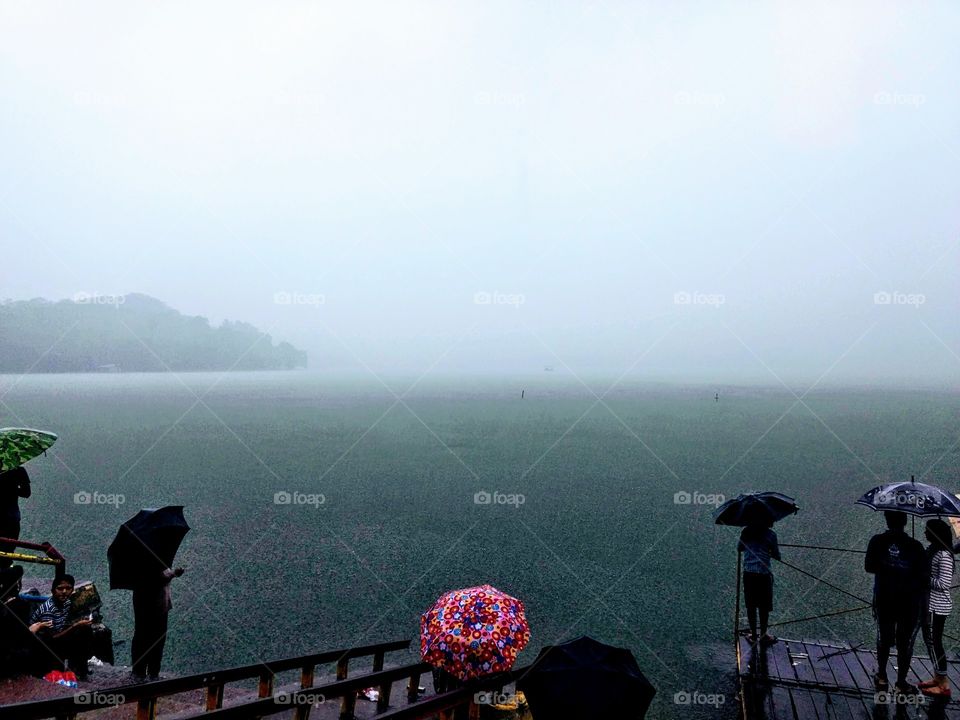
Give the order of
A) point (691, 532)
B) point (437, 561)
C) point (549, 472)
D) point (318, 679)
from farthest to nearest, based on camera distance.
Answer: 1. point (549, 472)
2. point (691, 532)
3. point (437, 561)
4. point (318, 679)


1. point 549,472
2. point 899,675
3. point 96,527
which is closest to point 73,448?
point 96,527

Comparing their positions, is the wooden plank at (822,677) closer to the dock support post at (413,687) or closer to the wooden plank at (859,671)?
the wooden plank at (859,671)

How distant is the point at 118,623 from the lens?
1475cm

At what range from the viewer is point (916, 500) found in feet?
23.4

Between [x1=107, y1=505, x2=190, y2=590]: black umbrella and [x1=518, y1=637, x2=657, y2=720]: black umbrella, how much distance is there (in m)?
5.78

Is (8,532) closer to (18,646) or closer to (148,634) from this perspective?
(18,646)

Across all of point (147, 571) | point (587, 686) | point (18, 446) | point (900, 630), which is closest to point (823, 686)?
point (900, 630)

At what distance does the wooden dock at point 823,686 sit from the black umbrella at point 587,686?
12.2ft

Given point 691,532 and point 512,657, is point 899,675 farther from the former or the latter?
point 691,532

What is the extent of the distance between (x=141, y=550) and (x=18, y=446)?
267 centimetres

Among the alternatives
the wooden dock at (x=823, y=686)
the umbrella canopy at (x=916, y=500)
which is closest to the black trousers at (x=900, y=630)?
the wooden dock at (x=823, y=686)

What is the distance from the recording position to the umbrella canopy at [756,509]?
30.0 feet

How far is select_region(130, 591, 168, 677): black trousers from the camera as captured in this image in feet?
27.7

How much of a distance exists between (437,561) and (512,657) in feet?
47.3
